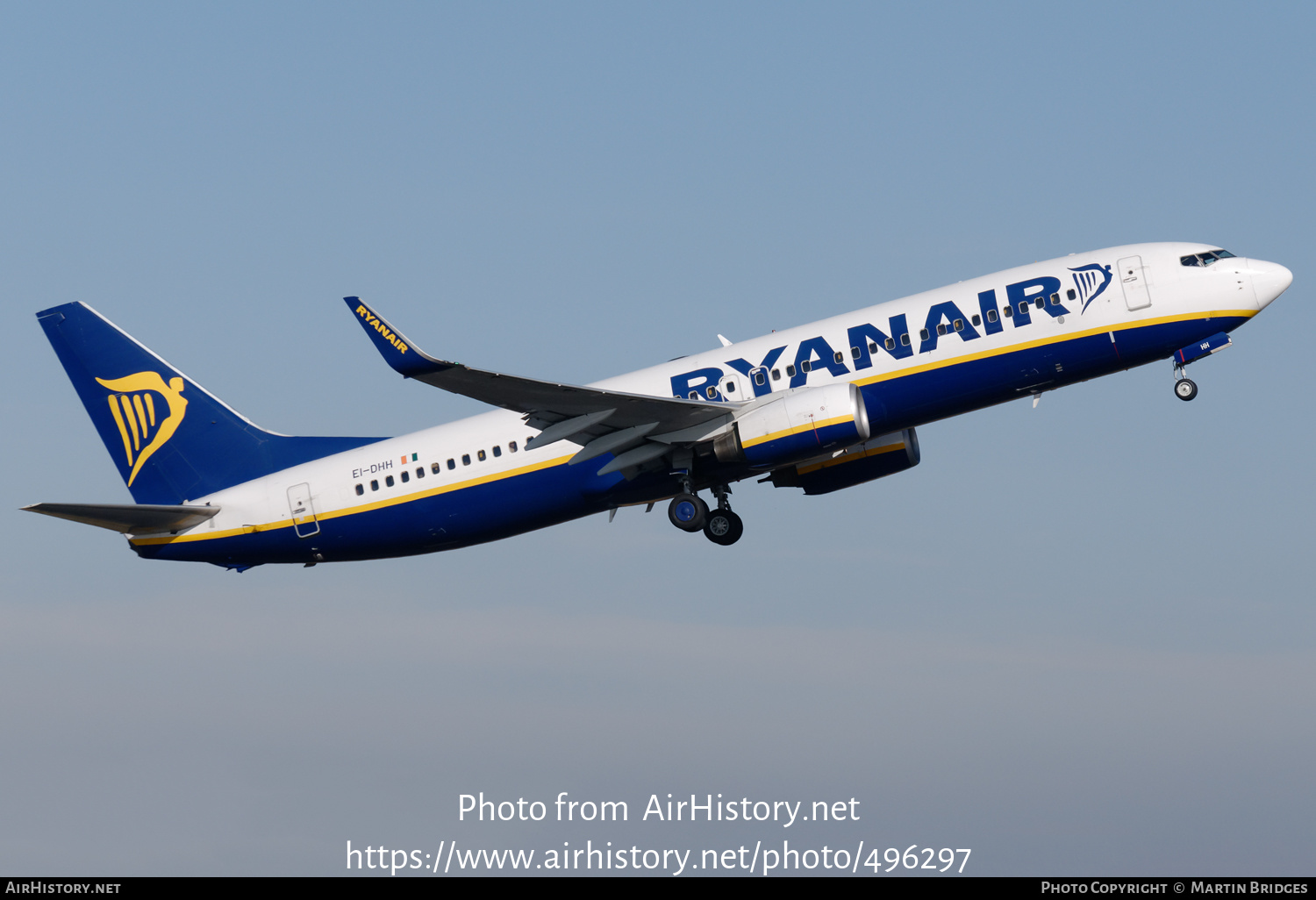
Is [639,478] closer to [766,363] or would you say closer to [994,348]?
[766,363]

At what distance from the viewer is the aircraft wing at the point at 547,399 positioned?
2998 cm

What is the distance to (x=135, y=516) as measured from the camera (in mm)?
37125

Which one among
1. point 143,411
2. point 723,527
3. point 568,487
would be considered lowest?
point 723,527

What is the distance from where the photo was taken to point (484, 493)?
36.5 meters

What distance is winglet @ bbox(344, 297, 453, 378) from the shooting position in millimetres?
29891

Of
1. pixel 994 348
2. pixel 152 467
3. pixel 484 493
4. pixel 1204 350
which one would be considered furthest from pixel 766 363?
pixel 152 467

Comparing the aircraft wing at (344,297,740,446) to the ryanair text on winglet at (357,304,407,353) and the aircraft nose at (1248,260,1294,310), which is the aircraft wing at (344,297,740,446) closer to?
the ryanair text on winglet at (357,304,407,353)

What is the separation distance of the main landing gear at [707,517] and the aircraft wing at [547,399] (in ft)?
8.45

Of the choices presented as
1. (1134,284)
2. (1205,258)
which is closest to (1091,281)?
(1134,284)

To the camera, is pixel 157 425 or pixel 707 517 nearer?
pixel 707 517

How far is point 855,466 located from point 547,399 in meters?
9.88

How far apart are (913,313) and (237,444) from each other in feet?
63.6

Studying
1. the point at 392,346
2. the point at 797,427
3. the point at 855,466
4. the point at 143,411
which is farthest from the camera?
the point at 143,411

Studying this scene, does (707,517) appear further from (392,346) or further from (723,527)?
(392,346)
